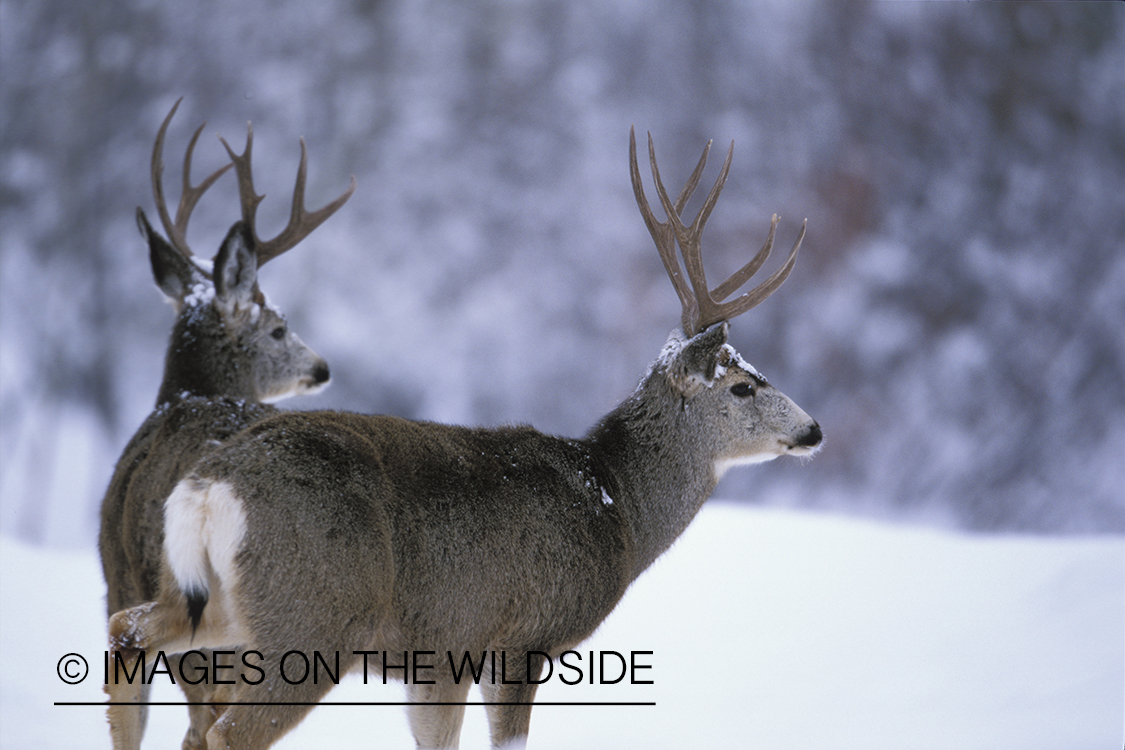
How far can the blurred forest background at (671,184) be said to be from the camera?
5906mm

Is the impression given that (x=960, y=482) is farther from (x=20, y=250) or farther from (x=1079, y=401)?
(x=20, y=250)

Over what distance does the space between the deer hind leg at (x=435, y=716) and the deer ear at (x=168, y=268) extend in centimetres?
196

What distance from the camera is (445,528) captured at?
2.71 metres

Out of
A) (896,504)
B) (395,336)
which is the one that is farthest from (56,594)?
(896,504)

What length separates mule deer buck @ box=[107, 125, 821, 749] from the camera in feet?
7.89

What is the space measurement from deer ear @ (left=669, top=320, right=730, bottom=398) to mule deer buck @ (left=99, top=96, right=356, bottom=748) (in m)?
1.38

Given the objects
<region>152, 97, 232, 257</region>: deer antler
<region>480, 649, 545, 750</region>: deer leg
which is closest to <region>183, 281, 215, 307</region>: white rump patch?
<region>152, 97, 232, 257</region>: deer antler

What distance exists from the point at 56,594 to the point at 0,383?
1.25 m

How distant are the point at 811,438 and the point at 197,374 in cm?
226

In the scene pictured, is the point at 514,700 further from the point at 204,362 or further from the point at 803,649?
the point at 803,649

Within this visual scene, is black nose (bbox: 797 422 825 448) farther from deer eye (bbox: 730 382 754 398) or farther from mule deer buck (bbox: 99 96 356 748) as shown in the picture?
mule deer buck (bbox: 99 96 356 748)

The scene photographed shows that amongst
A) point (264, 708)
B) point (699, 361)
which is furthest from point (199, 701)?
point (699, 361)

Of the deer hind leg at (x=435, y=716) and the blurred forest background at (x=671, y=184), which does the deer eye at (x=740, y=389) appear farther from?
the blurred forest background at (x=671, y=184)

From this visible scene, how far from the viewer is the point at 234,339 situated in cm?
397
